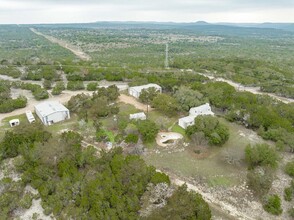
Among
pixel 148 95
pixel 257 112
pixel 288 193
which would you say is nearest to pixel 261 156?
pixel 288 193

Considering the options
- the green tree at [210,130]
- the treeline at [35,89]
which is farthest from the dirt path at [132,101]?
the treeline at [35,89]

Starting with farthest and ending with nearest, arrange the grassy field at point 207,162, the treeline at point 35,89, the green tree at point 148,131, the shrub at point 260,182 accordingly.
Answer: the treeline at point 35,89
the green tree at point 148,131
the grassy field at point 207,162
the shrub at point 260,182

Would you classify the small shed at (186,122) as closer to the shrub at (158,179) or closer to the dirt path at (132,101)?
the dirt path at (132,101)

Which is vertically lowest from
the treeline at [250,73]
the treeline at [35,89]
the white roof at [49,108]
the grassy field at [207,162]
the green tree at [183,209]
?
the treeline at [250,73]

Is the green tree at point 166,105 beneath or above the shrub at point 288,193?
above

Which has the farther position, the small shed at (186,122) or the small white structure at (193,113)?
the small white structure at (193,113)

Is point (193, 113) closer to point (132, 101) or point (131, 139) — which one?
point (132, 101)

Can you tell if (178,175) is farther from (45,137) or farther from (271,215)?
(45,137)
